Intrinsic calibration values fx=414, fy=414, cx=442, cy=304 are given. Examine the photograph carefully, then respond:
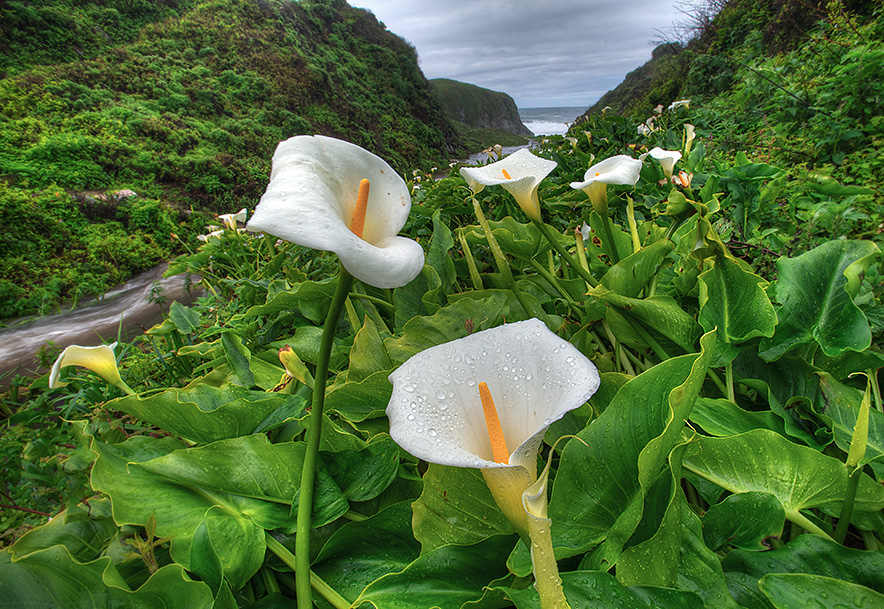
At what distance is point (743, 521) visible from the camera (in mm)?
402

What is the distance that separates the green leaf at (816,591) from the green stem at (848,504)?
2.9 inches

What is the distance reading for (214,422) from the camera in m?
0.53

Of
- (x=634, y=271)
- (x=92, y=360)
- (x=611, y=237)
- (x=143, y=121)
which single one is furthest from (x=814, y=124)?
(x=143, y=121)

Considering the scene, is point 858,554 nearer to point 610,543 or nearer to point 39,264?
point 610,543

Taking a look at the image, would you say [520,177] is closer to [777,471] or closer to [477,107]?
[777,471]

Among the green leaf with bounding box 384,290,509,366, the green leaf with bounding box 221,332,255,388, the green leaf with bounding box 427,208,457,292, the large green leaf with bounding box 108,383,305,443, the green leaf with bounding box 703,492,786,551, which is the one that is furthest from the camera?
the green leaf with bounding box 427,208,457,292

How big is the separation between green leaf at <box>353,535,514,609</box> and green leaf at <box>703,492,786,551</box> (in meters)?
0.20

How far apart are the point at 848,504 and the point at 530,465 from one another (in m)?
0.31

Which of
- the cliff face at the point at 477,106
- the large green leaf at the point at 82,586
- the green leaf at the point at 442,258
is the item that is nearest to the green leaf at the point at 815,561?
the large green leaf at the point at 82,586

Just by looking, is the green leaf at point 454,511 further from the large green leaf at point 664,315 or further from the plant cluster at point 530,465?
the large green leaf at point 664,315

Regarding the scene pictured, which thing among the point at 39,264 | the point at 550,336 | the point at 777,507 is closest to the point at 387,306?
the point at 550,336

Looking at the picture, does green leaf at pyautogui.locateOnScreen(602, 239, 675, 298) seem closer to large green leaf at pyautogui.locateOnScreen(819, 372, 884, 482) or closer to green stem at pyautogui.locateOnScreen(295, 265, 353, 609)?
large green leaf at pyautogui.locateOnScreen(819, 372, 884, 482)

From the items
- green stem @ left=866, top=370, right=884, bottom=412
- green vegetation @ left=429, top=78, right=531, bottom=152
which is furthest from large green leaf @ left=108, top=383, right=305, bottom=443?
green vegetation @ left=429, top=78, right=531, bottom=152

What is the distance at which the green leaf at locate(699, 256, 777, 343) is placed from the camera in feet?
1.69
